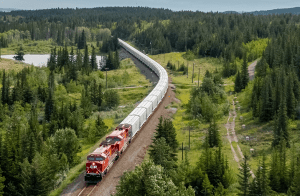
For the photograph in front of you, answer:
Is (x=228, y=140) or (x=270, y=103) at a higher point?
(x=270, y=103)

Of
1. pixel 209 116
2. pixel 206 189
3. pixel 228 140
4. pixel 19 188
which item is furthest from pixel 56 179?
pixel 209 116

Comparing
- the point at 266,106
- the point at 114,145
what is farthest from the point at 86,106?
the point at 266,106

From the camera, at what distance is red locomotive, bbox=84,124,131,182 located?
4047 cm

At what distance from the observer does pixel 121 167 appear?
46.2 meters

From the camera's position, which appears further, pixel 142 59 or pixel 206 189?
pixel 142 59

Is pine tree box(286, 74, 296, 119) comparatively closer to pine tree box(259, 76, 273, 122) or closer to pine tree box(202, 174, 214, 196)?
pine tree box(259, 76, 273, 122)

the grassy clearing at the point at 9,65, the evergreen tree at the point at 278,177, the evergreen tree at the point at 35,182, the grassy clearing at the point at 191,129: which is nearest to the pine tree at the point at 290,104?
the grassy clearing at the point at 191,129

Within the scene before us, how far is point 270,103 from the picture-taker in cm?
7531

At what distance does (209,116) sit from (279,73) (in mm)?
26646

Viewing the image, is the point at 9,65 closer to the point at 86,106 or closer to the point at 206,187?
the point at 86,106

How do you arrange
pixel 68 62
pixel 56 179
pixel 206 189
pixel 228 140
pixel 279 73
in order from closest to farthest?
1. pixel 206 189
2. pixel 56 179
3. pixel 228 140
4. pixel 279 73
5. pixel 68 62

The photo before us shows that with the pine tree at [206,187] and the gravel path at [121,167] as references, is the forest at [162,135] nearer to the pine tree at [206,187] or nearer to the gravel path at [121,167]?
the pine tree at [206,187]

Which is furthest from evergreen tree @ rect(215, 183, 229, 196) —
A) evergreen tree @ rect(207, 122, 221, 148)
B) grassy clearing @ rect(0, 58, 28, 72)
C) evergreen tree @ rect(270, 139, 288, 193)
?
grassy clearing @ rect(0, 58, 28, 72)

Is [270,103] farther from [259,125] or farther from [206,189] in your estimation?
[206,189]
